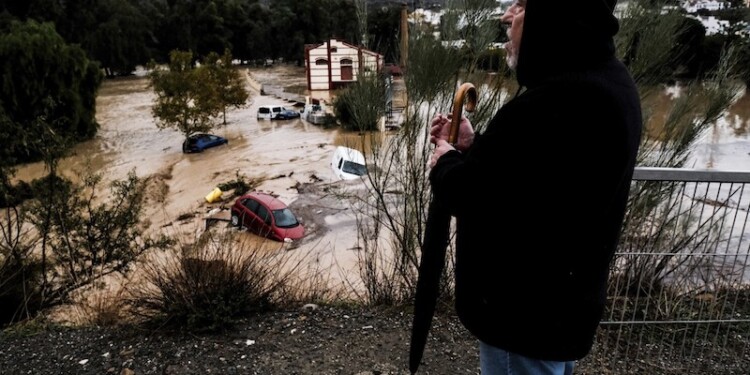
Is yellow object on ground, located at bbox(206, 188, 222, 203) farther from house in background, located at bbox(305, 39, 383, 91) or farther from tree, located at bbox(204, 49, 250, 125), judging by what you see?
house in background, located at bbox(305, 39, 383, 91)

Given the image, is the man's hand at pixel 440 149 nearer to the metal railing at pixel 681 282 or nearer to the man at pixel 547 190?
the man at pixel 547 190

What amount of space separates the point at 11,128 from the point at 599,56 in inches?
429

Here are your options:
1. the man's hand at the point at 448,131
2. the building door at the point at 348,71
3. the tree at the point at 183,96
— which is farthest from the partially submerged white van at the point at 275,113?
the man's hand at the point at 448,131

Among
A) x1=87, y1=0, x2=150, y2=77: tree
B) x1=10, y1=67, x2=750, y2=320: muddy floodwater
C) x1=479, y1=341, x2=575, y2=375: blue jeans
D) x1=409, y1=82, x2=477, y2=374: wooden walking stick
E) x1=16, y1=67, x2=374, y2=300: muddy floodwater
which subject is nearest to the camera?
x1=479, y1=341, x2=575, y2=375: blue jeans

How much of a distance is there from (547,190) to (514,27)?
54 cm

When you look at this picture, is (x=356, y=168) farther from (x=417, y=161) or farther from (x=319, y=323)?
(x=319, y=323)

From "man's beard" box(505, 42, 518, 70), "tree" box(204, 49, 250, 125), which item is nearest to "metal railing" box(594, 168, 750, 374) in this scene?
"man's beard" box(505, 42, 518, 70)

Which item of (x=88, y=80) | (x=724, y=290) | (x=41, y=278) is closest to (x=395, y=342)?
(x=724, y=290)

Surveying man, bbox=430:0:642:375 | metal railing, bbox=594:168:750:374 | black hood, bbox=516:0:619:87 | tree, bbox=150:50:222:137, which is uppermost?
black hood, bbox=516:0:619:87

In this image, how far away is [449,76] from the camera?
16.0ft

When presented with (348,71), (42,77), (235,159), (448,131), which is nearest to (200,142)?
(235,159)

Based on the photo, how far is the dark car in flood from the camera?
995 inches

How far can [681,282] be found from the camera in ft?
11.1

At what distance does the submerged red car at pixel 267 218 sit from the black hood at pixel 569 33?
1072 centimetres
